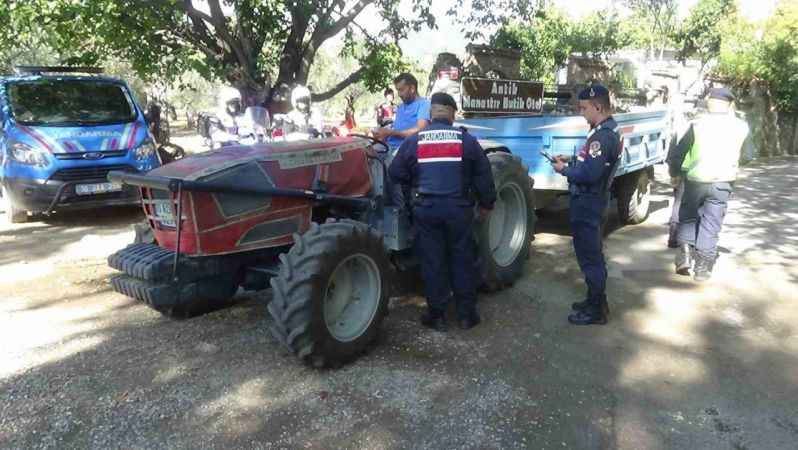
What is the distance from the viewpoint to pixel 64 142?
295 inches

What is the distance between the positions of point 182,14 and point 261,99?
6.52 ft

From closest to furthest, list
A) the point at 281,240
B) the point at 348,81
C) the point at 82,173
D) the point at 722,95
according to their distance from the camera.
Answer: the point at 281,240
the point at 722,95
the point at 82,173
the point at 348,81

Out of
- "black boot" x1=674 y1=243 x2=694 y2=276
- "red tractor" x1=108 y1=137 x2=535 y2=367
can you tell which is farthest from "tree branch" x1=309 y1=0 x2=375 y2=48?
"black boot" x1=674 y1=243 x2=694 y2=276

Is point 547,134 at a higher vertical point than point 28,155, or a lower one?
Answer: higher

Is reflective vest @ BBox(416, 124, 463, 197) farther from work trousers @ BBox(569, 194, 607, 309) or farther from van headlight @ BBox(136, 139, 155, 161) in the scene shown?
van headlight @ BBox(136, 139, 155, 161)

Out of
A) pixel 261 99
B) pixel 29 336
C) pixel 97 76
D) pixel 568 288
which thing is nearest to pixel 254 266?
pixel 29 336

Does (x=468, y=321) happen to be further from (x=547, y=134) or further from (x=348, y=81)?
(x=348, y=81)

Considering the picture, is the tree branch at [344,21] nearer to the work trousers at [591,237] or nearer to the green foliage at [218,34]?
the green foliage at [218,34]

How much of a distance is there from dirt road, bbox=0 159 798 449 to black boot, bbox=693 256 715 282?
0.46 ft

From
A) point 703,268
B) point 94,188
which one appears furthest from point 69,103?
point 703,268

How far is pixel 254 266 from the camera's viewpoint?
13.2ft

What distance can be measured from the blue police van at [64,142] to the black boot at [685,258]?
6.33 meters

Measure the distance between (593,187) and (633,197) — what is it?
3.46 m

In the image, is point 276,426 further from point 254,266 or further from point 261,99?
point 261,99
